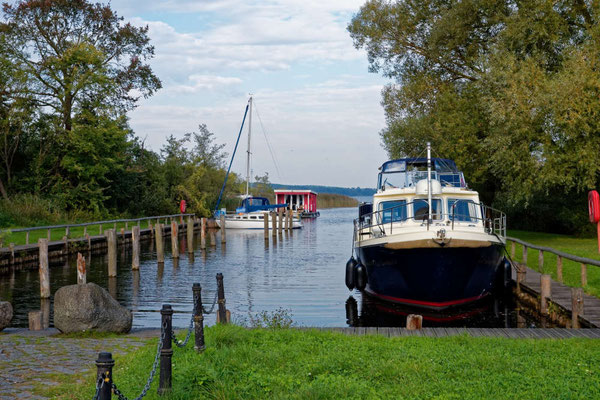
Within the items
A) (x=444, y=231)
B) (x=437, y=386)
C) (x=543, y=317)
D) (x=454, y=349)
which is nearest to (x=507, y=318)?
(x=543, y=317)

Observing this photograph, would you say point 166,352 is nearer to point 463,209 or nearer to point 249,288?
point 463,209

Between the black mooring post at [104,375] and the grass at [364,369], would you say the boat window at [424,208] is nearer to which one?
the grass at [364,369]

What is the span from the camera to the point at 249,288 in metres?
24.0

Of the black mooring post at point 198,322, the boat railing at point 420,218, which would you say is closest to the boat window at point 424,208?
the boat railing at point 420,218

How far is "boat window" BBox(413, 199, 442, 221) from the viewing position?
18797 millimetres

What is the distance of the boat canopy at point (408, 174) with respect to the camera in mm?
21516

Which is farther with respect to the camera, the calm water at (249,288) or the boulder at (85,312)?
the calm water at (249,288)

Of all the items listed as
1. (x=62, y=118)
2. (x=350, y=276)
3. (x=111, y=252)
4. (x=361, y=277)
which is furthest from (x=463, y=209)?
(x=62, y=118)

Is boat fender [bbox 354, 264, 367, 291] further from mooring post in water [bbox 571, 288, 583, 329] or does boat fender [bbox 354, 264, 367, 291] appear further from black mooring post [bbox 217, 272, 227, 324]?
black mooring post [bbox 217, 272, 227, 324]

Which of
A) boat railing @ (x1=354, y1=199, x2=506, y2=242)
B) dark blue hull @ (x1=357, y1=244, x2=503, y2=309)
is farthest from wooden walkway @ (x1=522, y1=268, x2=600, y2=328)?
boat railing @ (x1=354, y1=199, x2=506, y2=242)

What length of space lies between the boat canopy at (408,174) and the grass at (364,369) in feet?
37.5

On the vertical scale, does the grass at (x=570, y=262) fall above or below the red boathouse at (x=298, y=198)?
below

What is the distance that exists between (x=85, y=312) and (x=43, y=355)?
1.93 m

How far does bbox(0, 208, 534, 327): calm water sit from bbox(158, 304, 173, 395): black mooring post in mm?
7800
